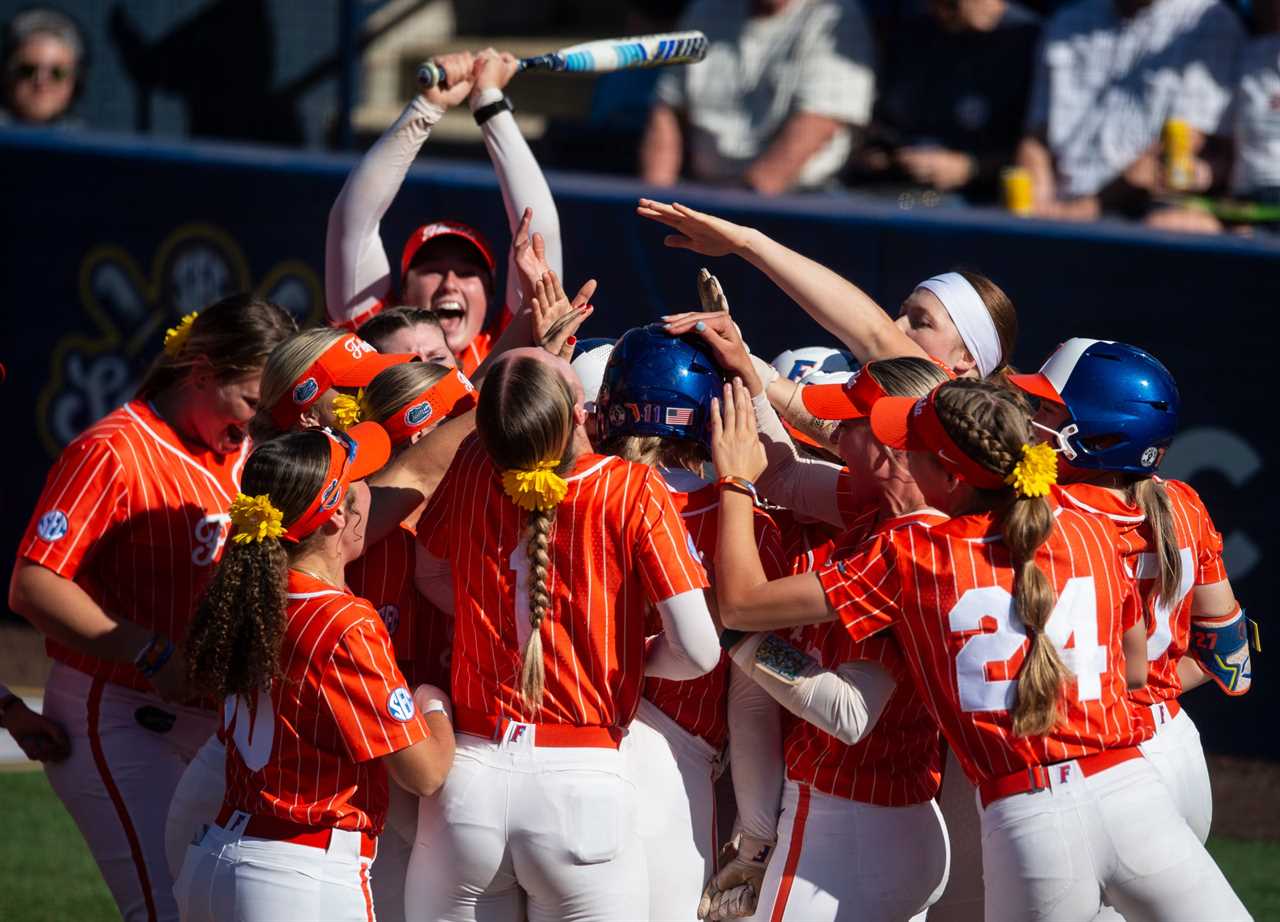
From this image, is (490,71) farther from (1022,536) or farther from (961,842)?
(961,842)

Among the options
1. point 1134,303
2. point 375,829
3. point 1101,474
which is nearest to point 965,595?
point 1101,474

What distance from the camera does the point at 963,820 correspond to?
12.6 feet

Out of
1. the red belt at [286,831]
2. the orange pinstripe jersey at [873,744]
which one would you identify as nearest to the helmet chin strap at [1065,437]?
the orange pinstripe jersey at [873,744]

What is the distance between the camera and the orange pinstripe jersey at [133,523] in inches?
148

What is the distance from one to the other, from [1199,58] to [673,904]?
192 inches

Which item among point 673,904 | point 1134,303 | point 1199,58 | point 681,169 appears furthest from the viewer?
point 681,169

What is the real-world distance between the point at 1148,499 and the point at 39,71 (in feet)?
22.7

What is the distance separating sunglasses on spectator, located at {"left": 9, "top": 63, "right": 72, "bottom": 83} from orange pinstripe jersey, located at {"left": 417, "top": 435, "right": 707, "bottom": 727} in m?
6.29

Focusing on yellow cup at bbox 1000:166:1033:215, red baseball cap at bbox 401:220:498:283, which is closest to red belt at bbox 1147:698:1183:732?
red baseball cap at bbox 401:220:498:283

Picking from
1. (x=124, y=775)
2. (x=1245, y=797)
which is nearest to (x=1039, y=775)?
(x=124, y=775)

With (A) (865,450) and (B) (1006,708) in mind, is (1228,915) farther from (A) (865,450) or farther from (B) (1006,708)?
(A) (865,450)

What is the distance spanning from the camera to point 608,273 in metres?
7.05

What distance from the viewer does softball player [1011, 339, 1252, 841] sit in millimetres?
3588

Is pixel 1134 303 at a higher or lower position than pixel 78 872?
higher
